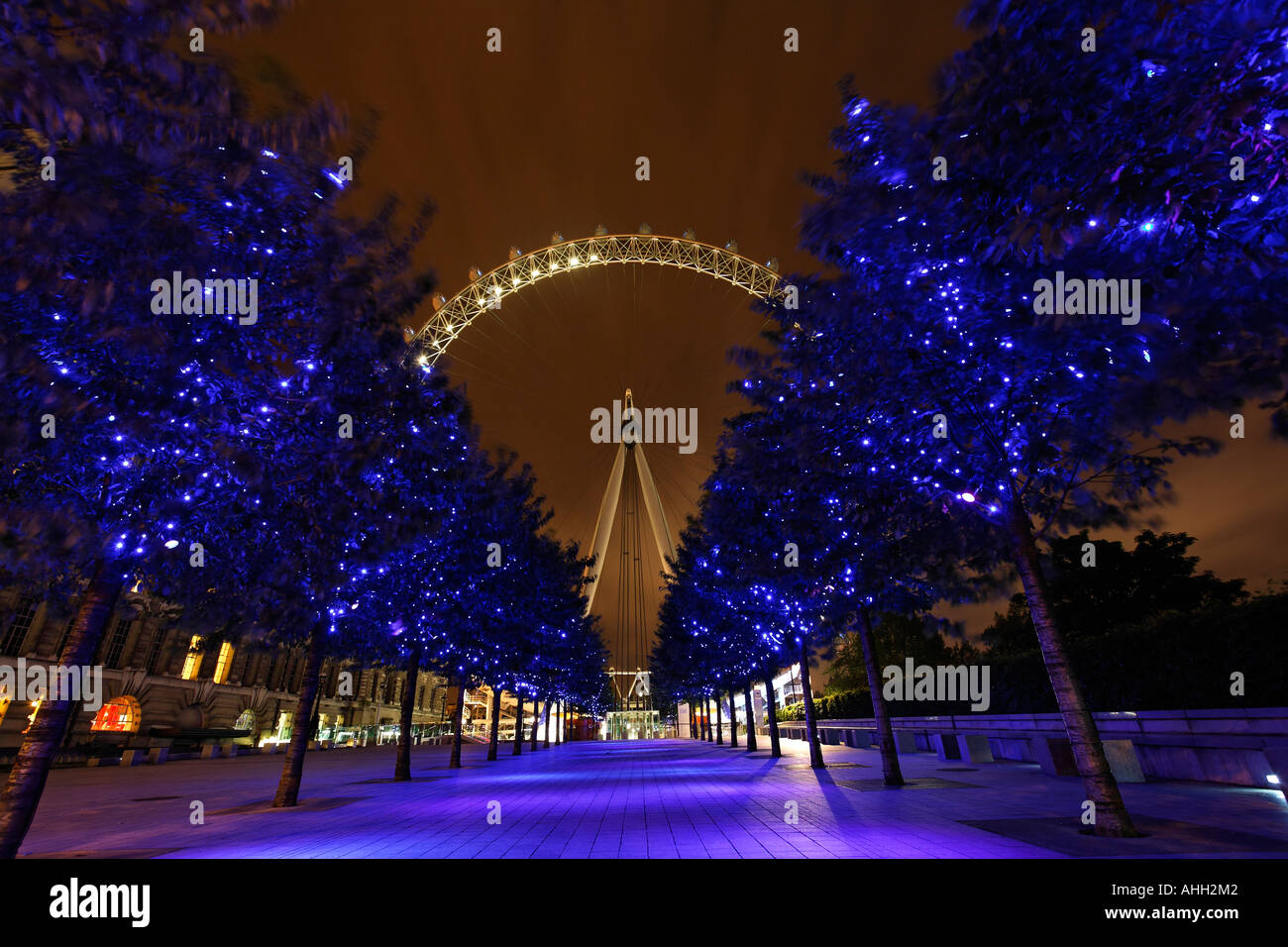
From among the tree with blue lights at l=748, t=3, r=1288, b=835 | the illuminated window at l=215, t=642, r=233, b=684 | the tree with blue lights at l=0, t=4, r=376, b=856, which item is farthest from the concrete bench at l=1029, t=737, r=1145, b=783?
the illuminated window at l=215, t=642, r=233, b=684

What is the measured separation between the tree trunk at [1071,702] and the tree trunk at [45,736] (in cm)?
1353

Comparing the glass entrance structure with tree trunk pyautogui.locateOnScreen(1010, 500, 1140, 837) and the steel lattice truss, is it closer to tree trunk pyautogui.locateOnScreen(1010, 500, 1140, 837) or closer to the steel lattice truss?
the steel lattice truss

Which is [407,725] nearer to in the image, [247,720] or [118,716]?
[118,716]

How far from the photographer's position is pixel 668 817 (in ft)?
37.0

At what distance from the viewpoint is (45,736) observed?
823 cm

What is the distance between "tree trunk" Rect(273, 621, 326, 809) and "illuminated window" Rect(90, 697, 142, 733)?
133 feet

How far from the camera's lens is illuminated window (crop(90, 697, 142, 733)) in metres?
43.0

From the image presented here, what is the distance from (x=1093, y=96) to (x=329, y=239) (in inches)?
384

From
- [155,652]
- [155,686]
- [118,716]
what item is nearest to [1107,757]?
[118,716]

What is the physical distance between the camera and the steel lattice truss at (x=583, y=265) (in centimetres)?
4931

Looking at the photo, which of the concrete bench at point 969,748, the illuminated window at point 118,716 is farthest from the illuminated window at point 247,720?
the concrete bench at point 969,748

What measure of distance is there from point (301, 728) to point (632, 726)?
4407 inches
